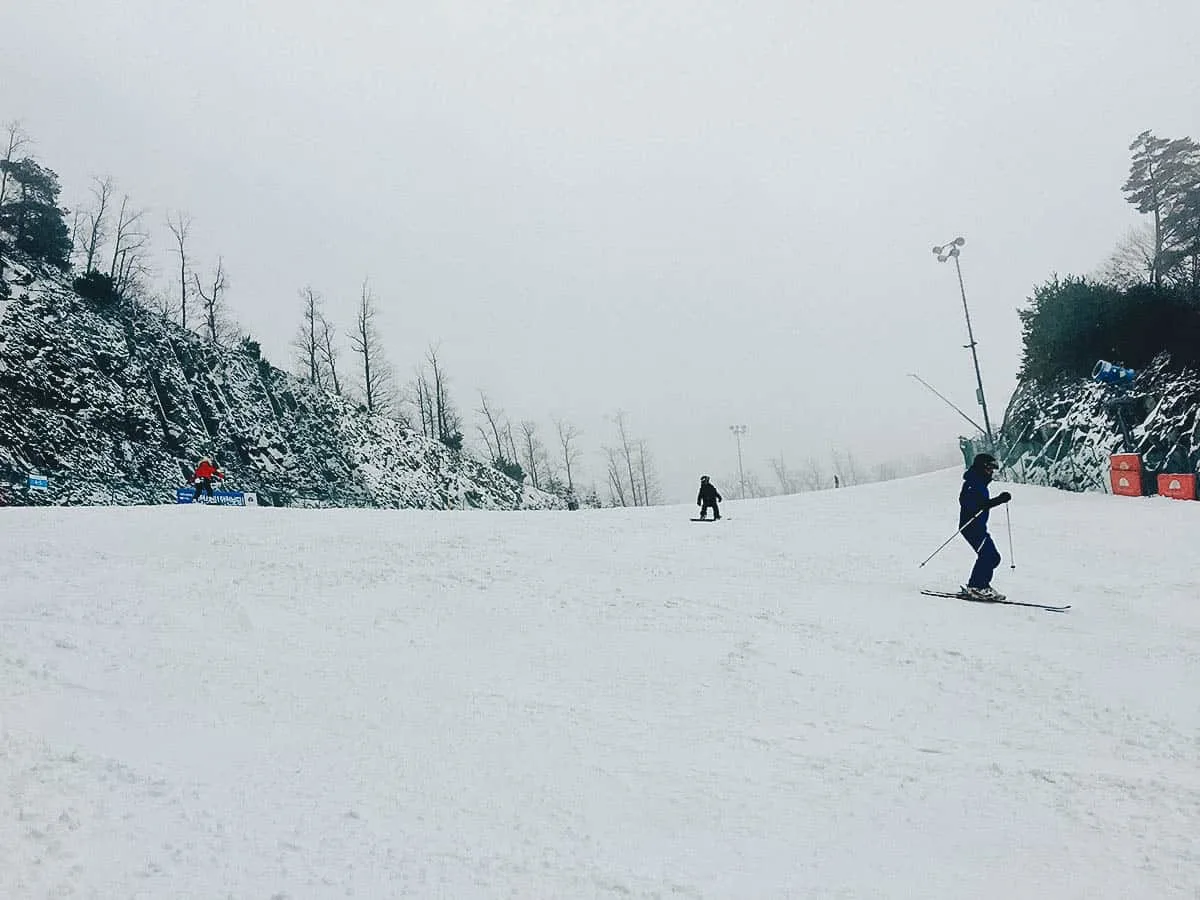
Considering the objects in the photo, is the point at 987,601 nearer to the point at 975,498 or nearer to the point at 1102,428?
the point at 975,498

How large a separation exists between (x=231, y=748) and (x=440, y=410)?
2219 inches

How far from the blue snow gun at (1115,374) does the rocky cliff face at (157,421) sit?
1381 inches

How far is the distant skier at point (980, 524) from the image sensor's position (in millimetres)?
9125

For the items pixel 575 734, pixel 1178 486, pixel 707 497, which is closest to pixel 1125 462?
pixel 1178 486

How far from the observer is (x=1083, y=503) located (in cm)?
1969

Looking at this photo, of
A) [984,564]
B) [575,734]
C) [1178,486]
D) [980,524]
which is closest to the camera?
[575,734]

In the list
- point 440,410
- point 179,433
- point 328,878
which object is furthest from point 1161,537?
point 440,410

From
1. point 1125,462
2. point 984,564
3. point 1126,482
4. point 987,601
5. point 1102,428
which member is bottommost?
point 987,601

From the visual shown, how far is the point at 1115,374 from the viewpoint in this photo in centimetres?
2220

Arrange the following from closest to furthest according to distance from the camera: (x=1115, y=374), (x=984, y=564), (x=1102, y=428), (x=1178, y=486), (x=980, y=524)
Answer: (x=984, y=564)
(x=980, y=524)
(x=1178, y=486)
(x=1115, y=374)
(x=1102, y=428)

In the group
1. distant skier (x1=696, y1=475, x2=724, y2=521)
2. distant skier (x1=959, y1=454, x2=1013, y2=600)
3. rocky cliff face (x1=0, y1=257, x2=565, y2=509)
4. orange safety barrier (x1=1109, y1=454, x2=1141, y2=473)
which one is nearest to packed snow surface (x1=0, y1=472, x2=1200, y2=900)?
distant skier (x1=959, y1=454, x2=1013, y2=600)

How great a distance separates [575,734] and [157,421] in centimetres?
3432

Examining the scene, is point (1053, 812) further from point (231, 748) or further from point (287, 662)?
point (287, 662)

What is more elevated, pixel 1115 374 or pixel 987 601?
pixel 1115 374
